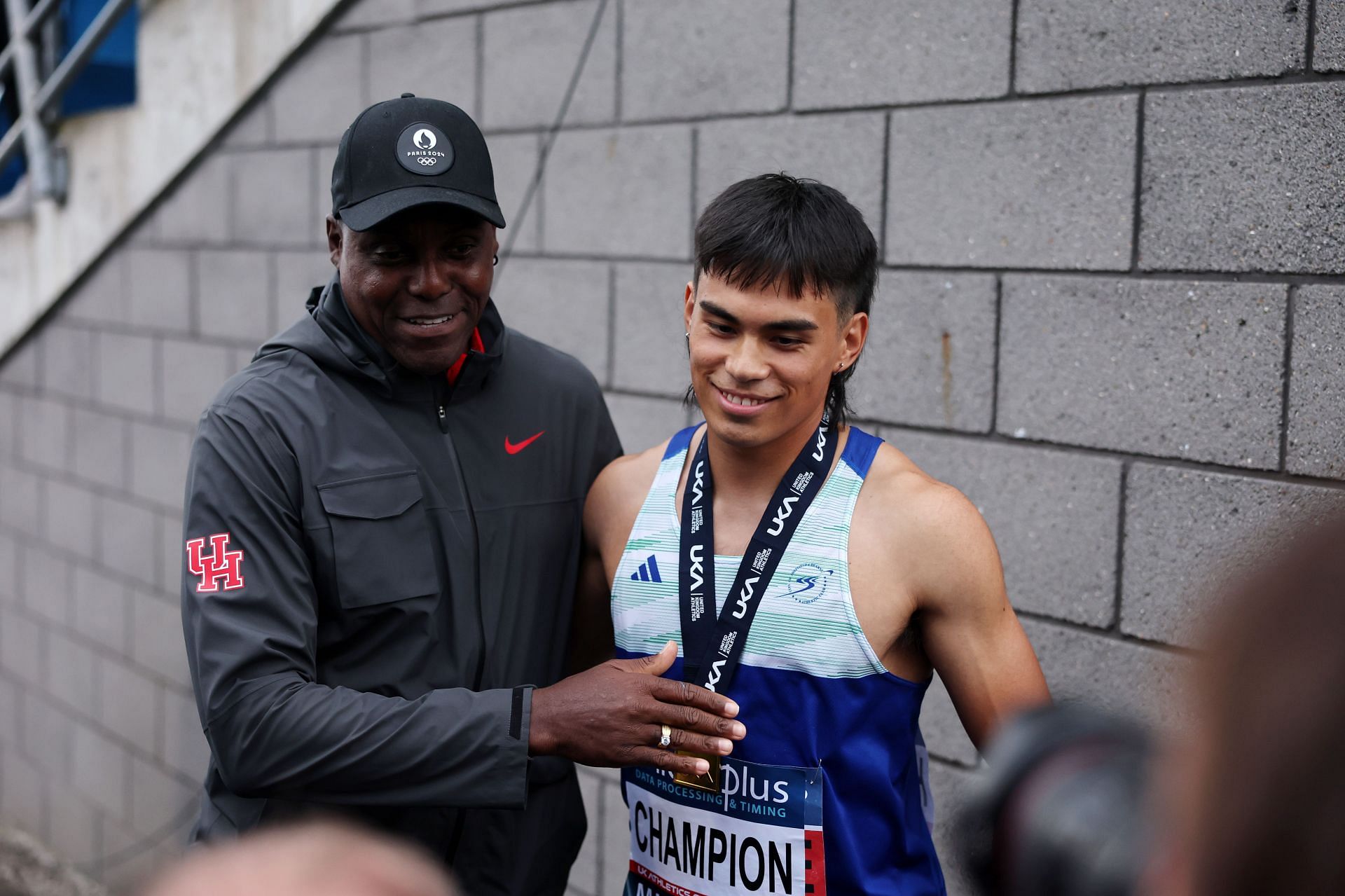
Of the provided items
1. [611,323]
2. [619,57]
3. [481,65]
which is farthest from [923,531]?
[481,65]

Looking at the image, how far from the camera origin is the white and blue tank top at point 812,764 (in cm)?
200

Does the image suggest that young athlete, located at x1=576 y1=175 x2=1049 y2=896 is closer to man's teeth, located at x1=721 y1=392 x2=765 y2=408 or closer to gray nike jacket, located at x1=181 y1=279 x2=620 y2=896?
man's teeth, located at x1=721 y1=392 x2=765 y2=408

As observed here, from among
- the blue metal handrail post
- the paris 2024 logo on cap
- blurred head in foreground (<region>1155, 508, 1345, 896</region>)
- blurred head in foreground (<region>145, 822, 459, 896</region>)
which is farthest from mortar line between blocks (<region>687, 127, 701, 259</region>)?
the blue metal handrail post

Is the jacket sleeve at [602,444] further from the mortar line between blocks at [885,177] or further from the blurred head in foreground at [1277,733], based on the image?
the blurred head in foreground at [1277,733]

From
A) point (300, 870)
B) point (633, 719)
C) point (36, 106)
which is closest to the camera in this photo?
point (300, 870)

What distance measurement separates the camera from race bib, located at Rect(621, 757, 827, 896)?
1995 mm

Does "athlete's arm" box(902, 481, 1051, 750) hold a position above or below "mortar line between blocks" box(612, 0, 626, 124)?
Result: below

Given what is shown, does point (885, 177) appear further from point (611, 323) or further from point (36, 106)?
point (36, 106)

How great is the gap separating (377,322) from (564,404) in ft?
1.51

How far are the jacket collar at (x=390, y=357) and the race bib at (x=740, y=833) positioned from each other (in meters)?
0.87

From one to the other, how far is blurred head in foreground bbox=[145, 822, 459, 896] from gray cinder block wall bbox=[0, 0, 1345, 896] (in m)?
1.19

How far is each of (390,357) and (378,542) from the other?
1.24 ft

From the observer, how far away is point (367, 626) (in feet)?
7.43

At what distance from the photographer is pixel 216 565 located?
2.15 meters
